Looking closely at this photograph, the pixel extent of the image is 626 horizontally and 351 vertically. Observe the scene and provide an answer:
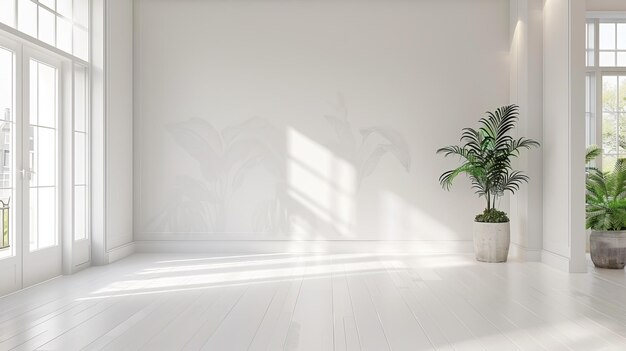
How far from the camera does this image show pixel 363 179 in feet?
20.5

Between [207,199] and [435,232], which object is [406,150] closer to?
[435,232]

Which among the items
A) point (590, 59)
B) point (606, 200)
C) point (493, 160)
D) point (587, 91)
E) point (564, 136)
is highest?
point (590, 59)

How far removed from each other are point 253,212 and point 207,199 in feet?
2.00

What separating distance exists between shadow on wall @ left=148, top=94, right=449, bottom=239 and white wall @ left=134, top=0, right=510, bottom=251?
13 millimetres

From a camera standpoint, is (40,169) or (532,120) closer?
(40,169)

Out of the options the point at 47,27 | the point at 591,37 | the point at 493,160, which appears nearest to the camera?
the point at 47,27

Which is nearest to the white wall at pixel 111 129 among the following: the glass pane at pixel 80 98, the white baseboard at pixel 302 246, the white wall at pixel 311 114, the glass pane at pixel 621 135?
the glass pane at pixel 80 98

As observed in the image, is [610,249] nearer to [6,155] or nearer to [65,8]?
[6,155]

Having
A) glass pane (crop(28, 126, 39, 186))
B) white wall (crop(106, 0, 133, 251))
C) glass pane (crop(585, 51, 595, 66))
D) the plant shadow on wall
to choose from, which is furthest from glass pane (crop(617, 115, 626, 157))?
glass pane (crop(28, 126, 39, 186))

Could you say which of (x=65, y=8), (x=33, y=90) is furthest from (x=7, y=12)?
(x=65, y=8)

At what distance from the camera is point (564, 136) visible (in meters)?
5.21

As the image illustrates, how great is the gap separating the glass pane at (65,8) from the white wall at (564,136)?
203 inches

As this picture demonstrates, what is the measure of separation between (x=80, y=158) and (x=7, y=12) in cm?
167

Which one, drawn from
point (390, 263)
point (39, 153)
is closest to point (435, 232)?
point (390, 263)
